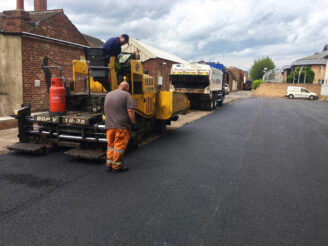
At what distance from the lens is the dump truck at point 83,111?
6.16 metres

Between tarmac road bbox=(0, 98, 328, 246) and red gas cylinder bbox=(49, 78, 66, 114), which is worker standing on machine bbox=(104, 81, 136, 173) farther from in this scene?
red gas cylinder bbox=(49, 78, 66, 114)

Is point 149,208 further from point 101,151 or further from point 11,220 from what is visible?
point 101,151

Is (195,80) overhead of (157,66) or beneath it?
beneath

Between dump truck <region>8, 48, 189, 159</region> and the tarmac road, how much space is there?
41 centimetres

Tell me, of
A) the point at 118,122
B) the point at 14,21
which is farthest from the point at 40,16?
the point at 118,122

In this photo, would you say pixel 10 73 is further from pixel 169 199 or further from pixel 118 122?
pixel 169 199

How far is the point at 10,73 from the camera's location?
33.5ft

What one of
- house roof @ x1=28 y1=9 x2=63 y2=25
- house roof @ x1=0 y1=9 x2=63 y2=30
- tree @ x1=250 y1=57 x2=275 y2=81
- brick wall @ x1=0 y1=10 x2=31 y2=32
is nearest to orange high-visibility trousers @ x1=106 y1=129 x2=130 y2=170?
brick wall @ x1=0 y1=10 x2=31 y2=32

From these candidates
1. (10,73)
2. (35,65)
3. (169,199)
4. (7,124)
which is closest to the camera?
(169,199)

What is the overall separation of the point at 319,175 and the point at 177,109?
5021 mm

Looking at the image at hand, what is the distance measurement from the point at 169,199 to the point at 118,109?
2145 mm

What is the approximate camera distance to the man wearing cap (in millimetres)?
6367

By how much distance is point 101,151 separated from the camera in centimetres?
611

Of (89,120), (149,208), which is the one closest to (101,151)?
(89,120)
